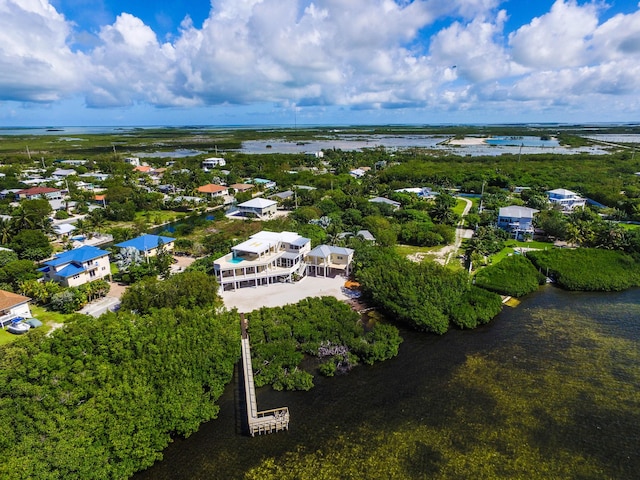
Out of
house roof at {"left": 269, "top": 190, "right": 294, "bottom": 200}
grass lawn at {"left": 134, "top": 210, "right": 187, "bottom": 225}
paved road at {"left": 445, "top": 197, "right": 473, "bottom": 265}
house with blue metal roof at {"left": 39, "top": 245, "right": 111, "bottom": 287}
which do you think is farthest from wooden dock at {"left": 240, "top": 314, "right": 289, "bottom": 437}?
house roof at {"left": 269, "top": 190, "right": 294, "bottom": 200}

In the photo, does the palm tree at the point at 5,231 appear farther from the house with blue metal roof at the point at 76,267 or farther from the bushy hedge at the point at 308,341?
the bushy hedge at the point at 308,341

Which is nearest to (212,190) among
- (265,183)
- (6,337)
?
(265,183)

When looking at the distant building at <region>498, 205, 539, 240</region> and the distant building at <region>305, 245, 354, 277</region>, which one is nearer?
the distant building at <region>305, 245, 354, 277</region>

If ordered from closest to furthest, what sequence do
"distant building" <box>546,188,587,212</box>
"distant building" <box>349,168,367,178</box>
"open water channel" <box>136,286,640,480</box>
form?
"open water channel" <box>136,286,640,480</box> → "distant building" <box>546,188,587,212</box> → "distant building" <box>349,168,367,178</box>

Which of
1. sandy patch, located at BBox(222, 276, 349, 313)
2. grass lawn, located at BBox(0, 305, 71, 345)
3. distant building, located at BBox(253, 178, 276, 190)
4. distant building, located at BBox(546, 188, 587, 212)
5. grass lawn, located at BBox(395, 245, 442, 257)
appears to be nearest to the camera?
grass lawn, located at BBox(0, 305, 71, 345)

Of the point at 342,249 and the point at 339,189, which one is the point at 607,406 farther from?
the point at 339,189

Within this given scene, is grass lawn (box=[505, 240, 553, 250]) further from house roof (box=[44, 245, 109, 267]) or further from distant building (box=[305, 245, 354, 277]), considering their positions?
house roof (box=[44, 245, 109, 267])

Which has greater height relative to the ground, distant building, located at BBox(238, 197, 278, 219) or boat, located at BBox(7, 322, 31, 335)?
boat, located at BBox(7, 322, 31, 335)

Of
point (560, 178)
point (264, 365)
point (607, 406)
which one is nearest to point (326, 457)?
point (264, 365)

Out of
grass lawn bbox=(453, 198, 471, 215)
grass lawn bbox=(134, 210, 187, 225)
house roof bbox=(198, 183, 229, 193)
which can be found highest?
house roof bbox=(198, 183, 229, 193)
